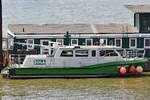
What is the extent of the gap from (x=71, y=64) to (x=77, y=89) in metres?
5.73

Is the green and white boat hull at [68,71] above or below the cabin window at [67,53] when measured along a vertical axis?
below

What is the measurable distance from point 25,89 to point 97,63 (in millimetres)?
7288

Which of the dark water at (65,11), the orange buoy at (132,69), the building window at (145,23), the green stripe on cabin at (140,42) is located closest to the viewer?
the orange buoy at (132,69)

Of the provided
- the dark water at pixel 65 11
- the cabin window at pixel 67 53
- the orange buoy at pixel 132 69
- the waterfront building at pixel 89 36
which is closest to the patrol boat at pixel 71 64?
the cabin window at pixel 67 53

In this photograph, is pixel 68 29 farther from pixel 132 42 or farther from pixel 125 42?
pixel 132 42

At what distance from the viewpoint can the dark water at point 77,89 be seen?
33062mm

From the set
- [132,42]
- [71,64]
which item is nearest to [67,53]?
[71,64]

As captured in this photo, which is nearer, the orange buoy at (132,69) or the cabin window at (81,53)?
the cabin window at (81,53)

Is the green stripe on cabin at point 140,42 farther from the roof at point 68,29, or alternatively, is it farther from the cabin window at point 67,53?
the cabin window at point 67,53

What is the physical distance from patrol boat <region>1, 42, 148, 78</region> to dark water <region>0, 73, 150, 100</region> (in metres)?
0.90

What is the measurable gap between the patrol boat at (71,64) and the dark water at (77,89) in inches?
35.5

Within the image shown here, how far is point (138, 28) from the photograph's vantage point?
176 ft

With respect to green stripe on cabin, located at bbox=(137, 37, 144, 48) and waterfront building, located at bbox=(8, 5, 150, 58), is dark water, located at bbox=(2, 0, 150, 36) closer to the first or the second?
waterfront building, located at bbox=(8, 5, 150, 58)

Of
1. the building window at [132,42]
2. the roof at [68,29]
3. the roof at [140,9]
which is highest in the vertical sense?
the roof at [140,9]
